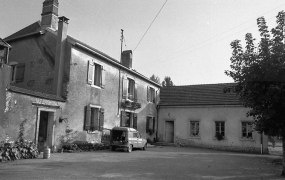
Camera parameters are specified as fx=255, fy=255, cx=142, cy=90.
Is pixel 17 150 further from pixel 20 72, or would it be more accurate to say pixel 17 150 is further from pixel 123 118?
pixel 123 118

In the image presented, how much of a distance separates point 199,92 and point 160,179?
63.3 feet

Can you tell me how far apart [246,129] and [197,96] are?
18.8ft

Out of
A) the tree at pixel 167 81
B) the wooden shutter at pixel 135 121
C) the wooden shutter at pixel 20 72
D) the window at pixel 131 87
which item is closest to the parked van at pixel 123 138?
the wooden shutter at pixel 135 121

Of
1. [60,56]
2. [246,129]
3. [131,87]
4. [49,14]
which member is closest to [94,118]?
[60,56]

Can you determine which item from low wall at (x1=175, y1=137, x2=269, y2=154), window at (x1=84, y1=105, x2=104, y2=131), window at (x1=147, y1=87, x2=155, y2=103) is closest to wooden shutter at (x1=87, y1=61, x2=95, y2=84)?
window at (x1=84, y1=105, x2=104, y2=131)

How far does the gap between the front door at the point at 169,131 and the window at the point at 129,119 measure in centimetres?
506

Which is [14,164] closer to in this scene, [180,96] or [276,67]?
[276,67]

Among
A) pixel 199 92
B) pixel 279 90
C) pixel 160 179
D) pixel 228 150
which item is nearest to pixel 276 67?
pixel 279 90

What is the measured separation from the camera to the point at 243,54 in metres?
10.2

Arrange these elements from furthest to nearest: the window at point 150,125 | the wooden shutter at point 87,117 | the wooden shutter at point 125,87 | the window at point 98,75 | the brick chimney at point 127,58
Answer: the window at point 150,125
the brick chimney at point 127,58
the wooden shutter at point 125,87
the window at point 98,75
the wooden shutter at point 87,117

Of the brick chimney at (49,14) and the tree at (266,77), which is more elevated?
the brick chimney at (49,14)

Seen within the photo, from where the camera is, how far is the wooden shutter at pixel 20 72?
1658 centimetres

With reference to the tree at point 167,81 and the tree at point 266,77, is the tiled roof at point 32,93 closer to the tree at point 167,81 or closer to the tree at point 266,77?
the tree at point 266,77

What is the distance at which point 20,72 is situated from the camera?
1669cm
